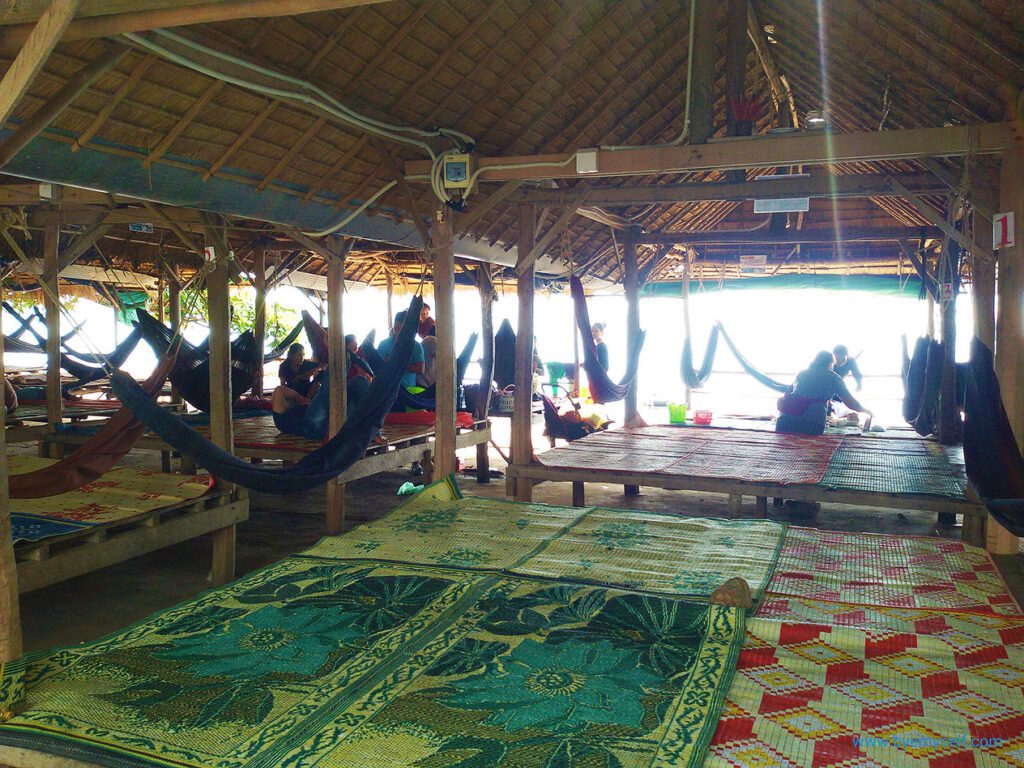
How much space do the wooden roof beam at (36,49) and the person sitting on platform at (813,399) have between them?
5201 mm

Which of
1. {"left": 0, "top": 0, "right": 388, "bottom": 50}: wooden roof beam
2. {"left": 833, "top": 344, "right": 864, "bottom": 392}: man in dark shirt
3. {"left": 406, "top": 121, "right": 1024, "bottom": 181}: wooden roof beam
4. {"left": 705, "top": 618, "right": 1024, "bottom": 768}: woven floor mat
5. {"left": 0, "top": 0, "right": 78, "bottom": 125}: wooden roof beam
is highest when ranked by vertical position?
{"left": 406, "top": 121, "right": 1024, "bottom": 181}: wooden roof beam

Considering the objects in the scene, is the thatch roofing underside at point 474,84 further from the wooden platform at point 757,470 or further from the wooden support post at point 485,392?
the wooden platform at point 757,470

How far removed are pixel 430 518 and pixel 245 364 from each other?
349 centimetres

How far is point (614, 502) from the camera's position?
5.70m

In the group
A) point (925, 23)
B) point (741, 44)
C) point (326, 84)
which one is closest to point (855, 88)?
point (741, 44)

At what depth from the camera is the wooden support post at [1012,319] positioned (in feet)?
10.3

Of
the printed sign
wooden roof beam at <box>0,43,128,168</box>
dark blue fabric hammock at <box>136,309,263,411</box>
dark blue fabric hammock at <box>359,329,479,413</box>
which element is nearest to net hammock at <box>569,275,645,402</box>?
dark blue fabric hammock at <box>359,329,479,413</box>

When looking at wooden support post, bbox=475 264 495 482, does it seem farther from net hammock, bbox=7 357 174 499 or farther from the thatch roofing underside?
net hammock, bbox=7 357 174 499

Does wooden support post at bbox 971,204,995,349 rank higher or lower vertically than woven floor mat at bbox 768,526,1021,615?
higher

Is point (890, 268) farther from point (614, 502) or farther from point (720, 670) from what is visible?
point (720, 670)

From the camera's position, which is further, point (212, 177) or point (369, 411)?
point (369, 411)

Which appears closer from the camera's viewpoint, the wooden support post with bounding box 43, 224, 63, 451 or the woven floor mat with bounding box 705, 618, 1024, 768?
the woven floor mat with bounding box 705, 618, 1024, 768

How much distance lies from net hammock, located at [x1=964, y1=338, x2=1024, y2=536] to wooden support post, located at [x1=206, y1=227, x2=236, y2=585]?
3144 millimetres

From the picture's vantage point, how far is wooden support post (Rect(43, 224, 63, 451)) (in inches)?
217
